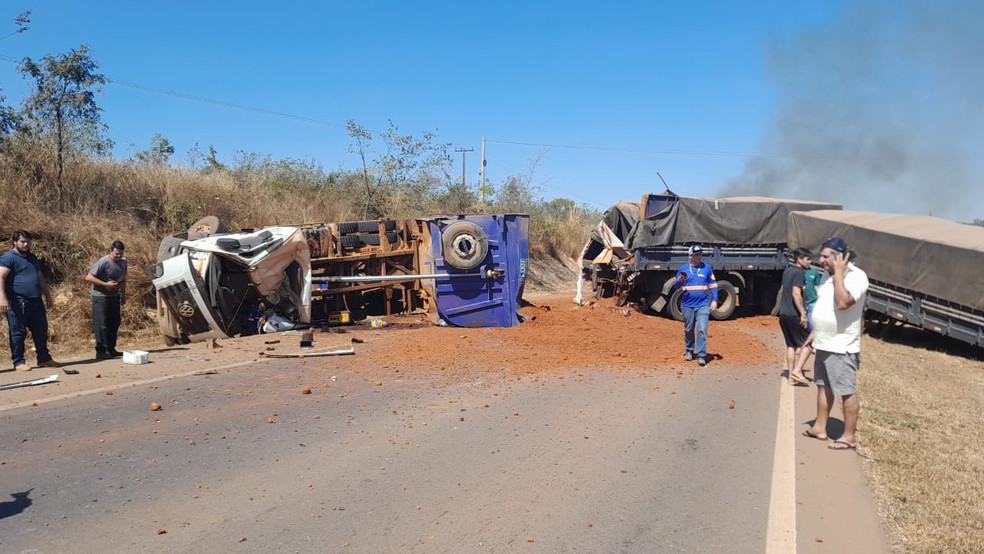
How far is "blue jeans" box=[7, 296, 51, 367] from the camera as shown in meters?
8.20

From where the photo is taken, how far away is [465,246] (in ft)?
40.5

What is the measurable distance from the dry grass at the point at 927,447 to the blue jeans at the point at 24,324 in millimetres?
9031

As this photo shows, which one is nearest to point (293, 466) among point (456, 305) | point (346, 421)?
point (346, 421)

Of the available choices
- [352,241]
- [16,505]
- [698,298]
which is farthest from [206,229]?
[16,505]

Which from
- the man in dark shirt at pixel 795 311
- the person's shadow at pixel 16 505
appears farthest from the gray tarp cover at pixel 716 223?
the person's shadow at pixel 16 505

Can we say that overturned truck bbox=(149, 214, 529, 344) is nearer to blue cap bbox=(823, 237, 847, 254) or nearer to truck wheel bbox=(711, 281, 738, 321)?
truck wheel bbox=(711, 281, 738, 321)

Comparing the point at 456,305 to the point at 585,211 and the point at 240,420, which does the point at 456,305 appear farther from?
the point at 585,211

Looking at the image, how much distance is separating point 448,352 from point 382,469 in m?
4.83

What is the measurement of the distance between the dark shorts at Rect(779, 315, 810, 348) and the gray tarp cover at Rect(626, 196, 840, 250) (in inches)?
262

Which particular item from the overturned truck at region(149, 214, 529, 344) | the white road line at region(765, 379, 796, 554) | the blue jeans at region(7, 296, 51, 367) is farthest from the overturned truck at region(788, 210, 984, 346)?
the blue jeans at region(7, 296, 51, 367)

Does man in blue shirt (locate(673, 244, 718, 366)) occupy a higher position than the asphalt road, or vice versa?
man in blue shirt (locate(673, 244, 718, 366))

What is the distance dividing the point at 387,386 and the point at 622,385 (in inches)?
114

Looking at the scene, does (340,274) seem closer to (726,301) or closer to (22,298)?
(22,298)

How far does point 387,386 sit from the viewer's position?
797 centimetres
